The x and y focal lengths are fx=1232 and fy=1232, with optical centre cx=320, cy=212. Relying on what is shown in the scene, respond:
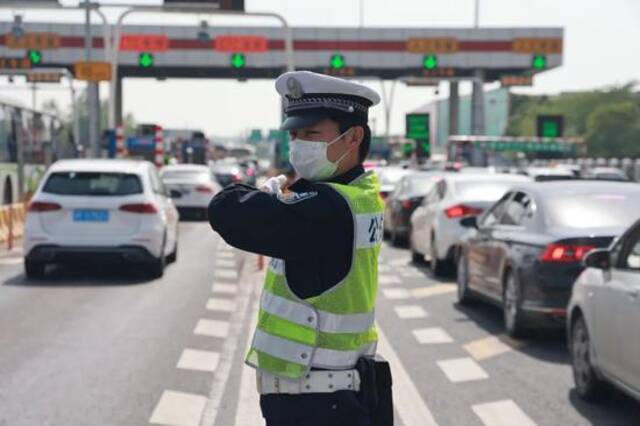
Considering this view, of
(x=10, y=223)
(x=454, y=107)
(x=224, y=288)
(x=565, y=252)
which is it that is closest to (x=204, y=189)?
(x=10, y=223)

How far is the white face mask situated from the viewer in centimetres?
356

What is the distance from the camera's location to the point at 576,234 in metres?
10.2

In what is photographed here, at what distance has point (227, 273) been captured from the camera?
17.3m

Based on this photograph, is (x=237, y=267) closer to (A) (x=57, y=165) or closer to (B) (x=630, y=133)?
(A) (x=57, y=165)

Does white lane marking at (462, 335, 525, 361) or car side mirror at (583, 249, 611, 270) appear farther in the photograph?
white lane marking at (462, 335, 525, 361)

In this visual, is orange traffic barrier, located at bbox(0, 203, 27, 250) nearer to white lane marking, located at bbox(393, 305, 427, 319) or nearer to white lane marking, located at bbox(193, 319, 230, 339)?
white lane marking, located at bbox(393, 305, 427, 319)

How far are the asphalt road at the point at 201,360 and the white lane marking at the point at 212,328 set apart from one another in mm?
19

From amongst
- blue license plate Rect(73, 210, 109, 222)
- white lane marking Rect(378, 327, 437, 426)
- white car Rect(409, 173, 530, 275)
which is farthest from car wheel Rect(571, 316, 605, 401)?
blue license plate Rect(73, 210, 109, 222)

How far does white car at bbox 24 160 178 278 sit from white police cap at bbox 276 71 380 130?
476 inches

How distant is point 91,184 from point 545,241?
7365 millimetres

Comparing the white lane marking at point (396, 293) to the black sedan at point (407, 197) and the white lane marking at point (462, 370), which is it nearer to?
the white lane marking at point (462, 370)

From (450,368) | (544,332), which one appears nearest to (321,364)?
(450,368)

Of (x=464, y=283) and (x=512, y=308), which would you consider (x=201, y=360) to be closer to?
(x=512, y=308)

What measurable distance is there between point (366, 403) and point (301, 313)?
1.11 feet
